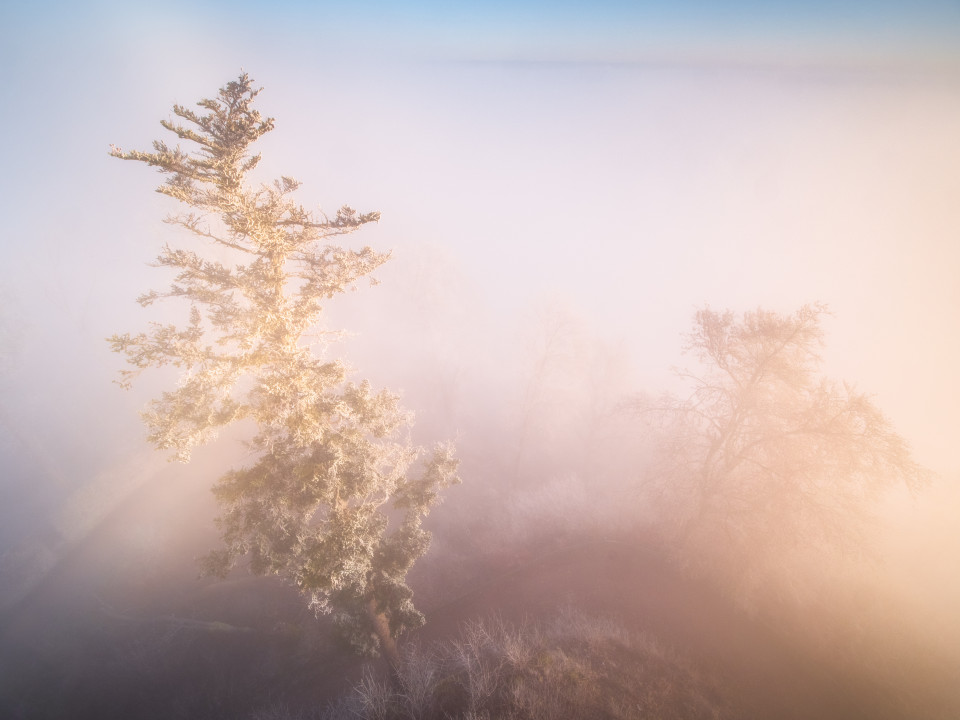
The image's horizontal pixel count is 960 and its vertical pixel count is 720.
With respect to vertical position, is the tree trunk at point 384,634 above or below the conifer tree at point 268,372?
below

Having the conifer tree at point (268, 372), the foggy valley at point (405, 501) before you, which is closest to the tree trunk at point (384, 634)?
the foggy valley at point (405, 501)

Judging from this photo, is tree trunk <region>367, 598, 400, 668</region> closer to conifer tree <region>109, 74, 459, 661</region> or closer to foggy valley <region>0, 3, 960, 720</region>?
foggy valley <region>0, 3, 960, 720</region>

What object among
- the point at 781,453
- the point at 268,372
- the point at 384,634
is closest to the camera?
the point at 268,372

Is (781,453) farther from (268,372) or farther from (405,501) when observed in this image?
(268,372)

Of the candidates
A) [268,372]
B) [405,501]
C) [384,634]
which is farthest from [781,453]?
[268,372]

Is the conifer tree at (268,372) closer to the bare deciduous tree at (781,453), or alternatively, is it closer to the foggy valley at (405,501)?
the foggy valley at (405,501)

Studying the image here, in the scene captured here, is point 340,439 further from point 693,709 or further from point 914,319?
point 914,319

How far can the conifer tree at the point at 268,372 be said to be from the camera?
6680mm

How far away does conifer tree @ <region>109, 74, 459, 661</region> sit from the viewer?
21.9 ft

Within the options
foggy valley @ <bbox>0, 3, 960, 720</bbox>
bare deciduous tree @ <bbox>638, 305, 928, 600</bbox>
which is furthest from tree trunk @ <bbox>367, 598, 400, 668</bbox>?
bare deciduous tree @ <bbox>638, 305, 928, 600</bbox>

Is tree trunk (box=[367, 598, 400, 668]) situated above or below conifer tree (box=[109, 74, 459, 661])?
below

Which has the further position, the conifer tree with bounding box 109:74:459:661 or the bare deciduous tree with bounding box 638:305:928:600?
the bare deciduous tree with bounding box 638:305:928:600

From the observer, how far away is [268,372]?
786cm

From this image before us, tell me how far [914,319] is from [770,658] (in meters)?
61.3
